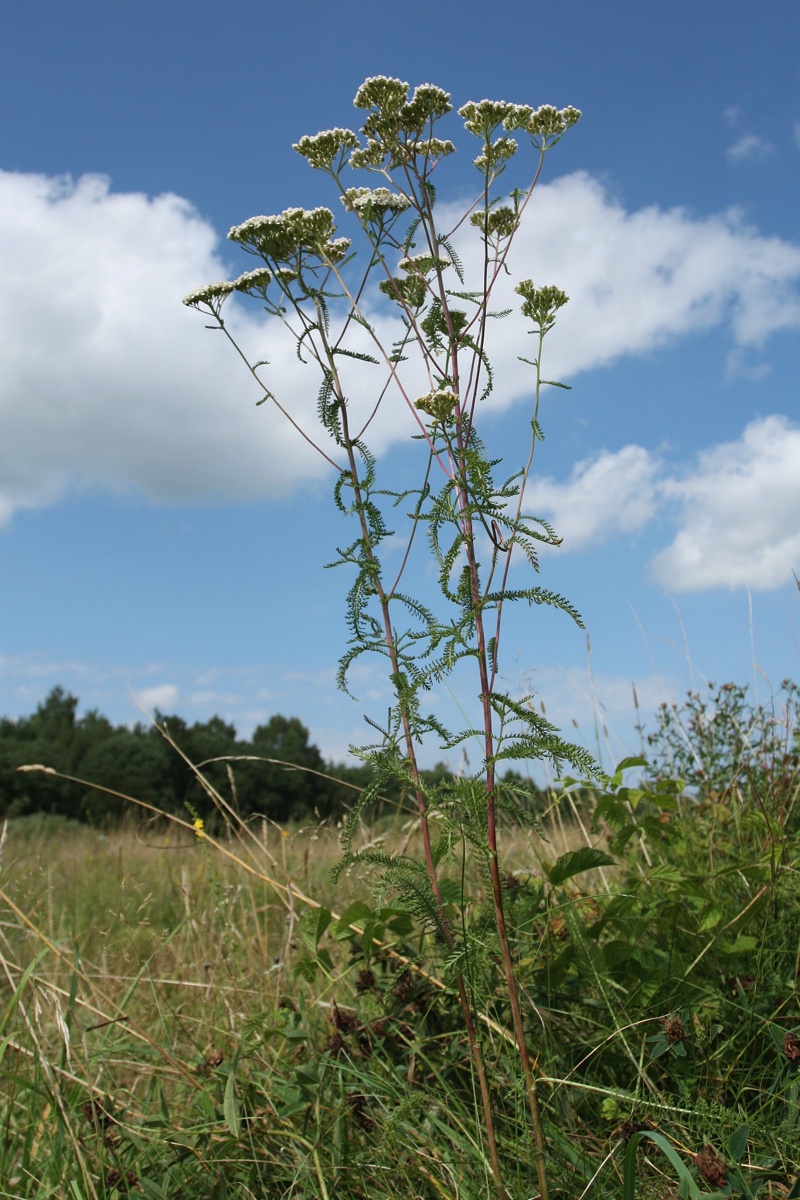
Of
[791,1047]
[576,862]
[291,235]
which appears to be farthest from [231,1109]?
[291,235]

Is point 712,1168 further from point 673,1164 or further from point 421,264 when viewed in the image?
point 421,264

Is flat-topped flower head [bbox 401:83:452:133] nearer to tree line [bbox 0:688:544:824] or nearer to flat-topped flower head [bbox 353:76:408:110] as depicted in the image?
flat-topped flower head [bbox 353:76:408:110]

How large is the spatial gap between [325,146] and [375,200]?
22cm

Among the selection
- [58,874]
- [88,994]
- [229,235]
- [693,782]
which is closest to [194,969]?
[88,994]

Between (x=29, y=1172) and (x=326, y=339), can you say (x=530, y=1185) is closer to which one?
(x=29, y=1172)

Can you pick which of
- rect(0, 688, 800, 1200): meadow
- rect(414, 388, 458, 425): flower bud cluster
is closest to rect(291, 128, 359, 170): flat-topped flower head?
rect(414, 388, 458, 425): flower bud cluster

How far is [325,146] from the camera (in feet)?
8.19

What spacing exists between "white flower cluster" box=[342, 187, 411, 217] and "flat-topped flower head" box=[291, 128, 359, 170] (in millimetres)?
125

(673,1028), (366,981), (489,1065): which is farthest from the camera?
(366,981)

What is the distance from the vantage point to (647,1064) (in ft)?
Result: 7.61

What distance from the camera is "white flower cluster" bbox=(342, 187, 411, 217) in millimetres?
2449

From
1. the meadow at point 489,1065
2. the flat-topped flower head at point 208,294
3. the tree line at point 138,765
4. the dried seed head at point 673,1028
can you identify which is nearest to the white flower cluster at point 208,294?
the flat-topped flower head at point 208,294

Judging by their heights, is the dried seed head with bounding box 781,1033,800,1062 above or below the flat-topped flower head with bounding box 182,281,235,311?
below

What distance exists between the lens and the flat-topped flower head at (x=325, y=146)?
248 centimetres
